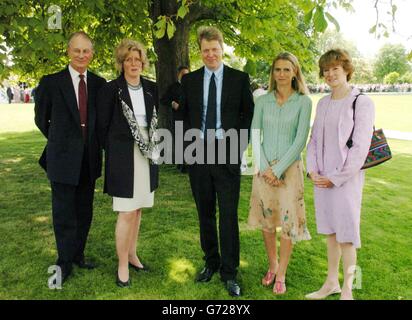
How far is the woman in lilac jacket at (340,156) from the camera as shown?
3.50 metres

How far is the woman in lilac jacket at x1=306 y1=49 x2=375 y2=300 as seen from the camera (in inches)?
138

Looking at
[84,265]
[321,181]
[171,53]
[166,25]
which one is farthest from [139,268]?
[171,53]

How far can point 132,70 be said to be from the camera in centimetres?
396

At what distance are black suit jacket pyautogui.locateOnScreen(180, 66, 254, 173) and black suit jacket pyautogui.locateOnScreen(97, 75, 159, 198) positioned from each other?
0.58m

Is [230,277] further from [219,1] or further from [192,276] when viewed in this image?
[219,1]

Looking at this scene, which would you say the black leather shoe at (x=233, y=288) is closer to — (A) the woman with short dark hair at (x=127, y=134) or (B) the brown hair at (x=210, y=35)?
(A) the woman with short dark hair at (x=127, y=134)

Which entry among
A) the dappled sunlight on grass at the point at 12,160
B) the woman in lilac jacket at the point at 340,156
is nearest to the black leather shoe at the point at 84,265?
the woman in lilac jacket at the point at 340,156

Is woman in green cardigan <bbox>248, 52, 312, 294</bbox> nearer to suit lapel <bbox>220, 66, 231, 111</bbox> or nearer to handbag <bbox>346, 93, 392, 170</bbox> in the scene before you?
suit lapel <bbox>220, 66, 231, 111</bbox>

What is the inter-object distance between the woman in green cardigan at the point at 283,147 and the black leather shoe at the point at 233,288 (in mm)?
585

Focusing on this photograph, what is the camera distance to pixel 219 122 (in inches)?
155

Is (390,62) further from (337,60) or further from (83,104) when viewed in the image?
(83,104)

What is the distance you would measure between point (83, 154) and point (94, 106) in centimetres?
49

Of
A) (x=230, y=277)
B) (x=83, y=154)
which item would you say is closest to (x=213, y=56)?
(x=83, y=154)

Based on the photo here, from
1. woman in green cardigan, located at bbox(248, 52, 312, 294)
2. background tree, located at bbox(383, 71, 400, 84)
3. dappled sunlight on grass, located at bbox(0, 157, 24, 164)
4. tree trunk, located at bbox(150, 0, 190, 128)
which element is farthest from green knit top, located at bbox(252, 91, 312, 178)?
background tree, located at bbox(383, 71, 400, 84)
